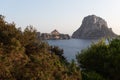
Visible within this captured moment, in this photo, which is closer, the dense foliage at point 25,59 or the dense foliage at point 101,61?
the dense foliage at point 25,59

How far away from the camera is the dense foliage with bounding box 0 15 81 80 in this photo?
17641mm

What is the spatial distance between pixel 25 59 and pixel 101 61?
648 inches

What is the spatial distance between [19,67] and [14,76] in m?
0.65

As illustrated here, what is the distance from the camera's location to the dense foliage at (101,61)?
3153cm

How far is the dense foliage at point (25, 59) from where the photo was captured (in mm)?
17641

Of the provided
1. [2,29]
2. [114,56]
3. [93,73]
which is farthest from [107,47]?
[2,29]

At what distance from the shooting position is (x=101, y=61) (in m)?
33.6

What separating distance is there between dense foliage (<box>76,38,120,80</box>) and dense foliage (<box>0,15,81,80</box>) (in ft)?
31.5

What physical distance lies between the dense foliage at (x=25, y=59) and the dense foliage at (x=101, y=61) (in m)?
9.61

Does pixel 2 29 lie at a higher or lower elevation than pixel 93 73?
higher

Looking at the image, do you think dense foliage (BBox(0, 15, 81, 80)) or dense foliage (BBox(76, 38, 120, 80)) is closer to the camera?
dense foliage (BBox(0, 15, 81, 80))

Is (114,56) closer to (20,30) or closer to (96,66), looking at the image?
(96,66)

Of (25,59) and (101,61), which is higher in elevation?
(25,59)

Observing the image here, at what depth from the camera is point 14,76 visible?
57.9ft
